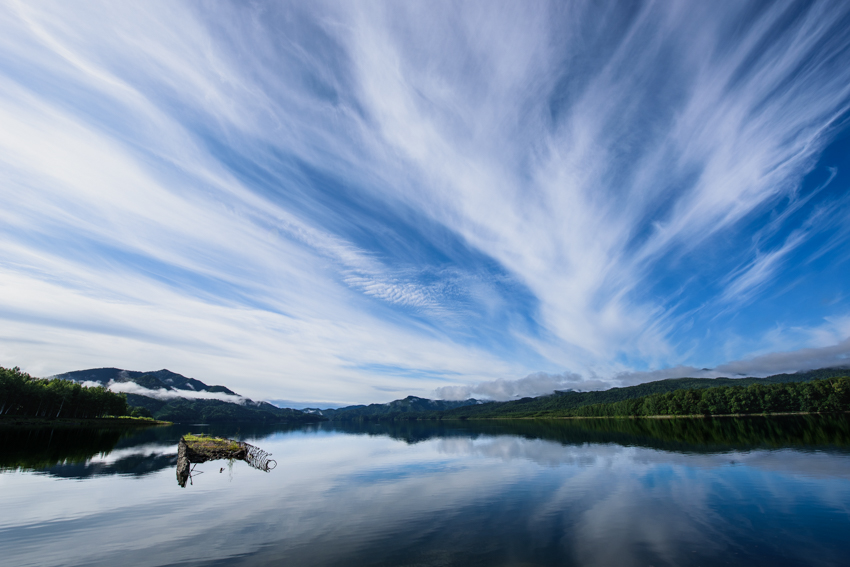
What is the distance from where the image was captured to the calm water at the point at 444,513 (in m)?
23.1

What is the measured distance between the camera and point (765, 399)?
16038 cm

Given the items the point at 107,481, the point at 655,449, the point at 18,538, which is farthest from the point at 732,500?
Answer: the point at 107,481

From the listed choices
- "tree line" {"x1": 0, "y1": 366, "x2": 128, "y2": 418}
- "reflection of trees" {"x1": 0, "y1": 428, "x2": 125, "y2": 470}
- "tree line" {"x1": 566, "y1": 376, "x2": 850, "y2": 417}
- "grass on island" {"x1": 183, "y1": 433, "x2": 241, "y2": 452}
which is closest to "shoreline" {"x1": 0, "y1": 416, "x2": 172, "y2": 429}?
"tree line" {"x1": 0, "y1": 366, "x2": 128, "y2": 418}

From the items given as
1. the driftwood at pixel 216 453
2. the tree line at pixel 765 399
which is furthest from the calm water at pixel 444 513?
the tree line at pixel 765 399

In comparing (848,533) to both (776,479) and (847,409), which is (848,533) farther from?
(847,409)

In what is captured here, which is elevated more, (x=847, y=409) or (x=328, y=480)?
(x=847, y=409)

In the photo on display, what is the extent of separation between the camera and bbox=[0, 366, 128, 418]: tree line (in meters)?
121

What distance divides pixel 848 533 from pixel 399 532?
34136 millimetres

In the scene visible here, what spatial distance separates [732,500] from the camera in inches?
1331

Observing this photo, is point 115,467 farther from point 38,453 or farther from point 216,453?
point 38,453

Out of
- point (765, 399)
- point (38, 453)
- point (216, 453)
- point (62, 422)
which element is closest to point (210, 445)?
point (216, 453)

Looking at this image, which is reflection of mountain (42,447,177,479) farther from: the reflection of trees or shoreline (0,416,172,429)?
shoreline (0,416,172,429)

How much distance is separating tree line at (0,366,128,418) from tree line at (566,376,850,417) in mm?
294066

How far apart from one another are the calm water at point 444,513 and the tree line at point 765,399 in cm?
13894
